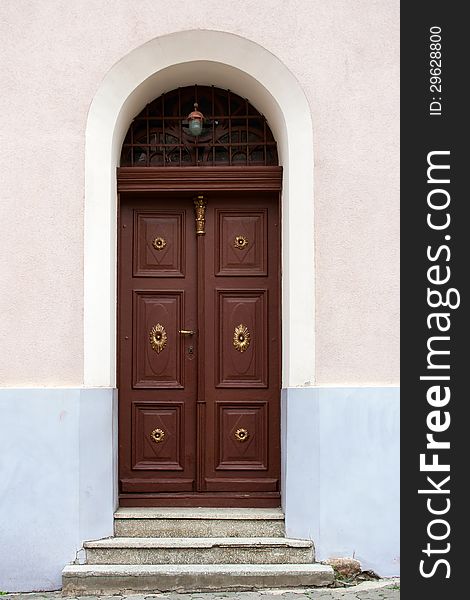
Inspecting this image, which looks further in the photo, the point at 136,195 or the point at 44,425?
the point at 136,195

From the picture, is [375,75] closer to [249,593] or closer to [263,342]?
[263,342]

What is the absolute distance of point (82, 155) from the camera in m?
6.42

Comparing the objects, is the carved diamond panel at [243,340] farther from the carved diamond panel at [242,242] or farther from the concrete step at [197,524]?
the concrete step at [197,524]

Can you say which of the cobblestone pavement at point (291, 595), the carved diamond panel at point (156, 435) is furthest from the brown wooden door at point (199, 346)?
the cobblestone pavement at point (291, 595)

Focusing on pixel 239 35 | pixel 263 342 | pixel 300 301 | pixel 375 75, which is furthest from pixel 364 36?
pixel 263 342

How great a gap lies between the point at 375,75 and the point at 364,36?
0.30 m

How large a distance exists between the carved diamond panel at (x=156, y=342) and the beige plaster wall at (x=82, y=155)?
714 mm

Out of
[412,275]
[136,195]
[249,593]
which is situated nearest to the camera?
[249,593]

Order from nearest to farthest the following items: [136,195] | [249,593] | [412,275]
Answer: [249,593] → [412,275] → [136,195]

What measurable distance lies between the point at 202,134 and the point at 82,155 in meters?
1.05

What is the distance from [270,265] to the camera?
699 centimetres

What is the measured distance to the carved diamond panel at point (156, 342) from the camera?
696cm

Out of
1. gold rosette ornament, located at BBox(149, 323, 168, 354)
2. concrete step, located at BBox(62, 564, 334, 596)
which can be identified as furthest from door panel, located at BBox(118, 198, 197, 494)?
concrete step, located at BBox(62, 564, 334, 596)

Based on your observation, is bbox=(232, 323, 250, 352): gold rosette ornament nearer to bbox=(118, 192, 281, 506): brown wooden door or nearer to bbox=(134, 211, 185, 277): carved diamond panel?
bbox=(118, 192, 281, 506): brown wooden door
